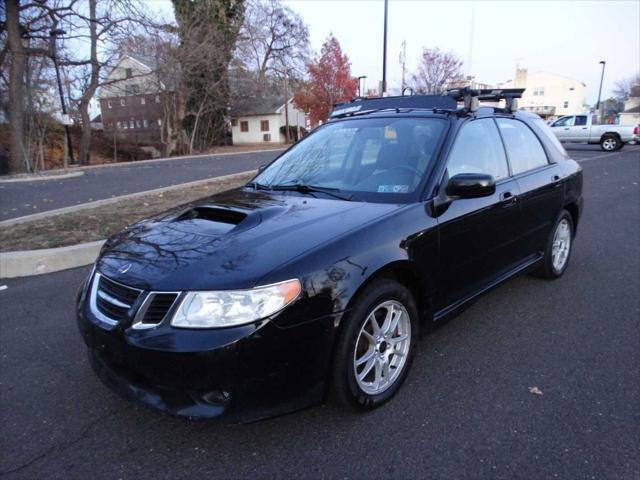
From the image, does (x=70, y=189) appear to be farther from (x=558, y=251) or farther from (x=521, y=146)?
(x=558, y=251)

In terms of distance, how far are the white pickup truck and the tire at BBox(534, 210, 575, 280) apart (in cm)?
2270

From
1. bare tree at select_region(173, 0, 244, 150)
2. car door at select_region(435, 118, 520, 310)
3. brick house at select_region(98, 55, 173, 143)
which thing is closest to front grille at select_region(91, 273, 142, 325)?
car door at select_region(435, 118, 520, 310)

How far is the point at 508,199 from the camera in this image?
356 centimetres

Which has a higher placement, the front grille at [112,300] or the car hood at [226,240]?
the car hood at [226,240]

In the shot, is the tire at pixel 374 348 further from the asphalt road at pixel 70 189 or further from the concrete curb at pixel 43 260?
the asphalt road at pixel 70 189

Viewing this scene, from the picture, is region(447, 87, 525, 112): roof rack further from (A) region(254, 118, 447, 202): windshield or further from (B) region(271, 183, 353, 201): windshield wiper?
(B) region(271, 183, 353, 201): windshield wiper

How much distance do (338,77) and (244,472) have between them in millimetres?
41485

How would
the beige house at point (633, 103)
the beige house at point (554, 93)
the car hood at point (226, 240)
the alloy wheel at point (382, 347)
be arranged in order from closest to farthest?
the car hood at point (226, 240) < the alloy wheel at point (382, 347) < the beige house at point (633, 103) < the beige house at point (554, 93)

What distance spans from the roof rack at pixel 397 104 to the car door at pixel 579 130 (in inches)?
982

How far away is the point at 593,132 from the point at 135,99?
3371 centimetres

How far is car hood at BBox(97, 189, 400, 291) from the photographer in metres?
2.17

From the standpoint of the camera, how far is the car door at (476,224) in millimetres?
3016

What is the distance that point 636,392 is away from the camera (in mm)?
2752

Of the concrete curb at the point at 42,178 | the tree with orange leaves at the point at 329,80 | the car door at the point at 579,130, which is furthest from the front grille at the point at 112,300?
the tree with orange leaves at the point at 329,80
